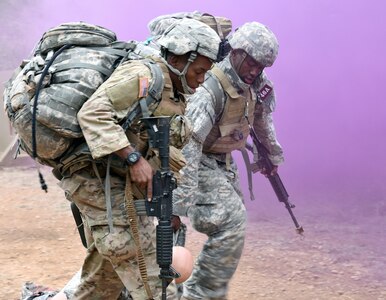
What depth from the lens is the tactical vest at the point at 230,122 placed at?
3801 millimetres

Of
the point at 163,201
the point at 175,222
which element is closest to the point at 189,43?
the point at 163,201

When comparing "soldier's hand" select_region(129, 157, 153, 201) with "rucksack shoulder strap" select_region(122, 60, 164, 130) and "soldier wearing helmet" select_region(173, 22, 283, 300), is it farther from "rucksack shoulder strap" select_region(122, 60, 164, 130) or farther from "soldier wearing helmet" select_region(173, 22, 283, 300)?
"soldier wearing helmet" select_region(173, 22, 283, 300)

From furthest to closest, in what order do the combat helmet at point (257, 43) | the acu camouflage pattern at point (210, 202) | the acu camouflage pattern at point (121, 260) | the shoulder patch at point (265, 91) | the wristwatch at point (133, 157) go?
the shoulder patch at point (265, 91) < the combat helmet at point (257, 43) < the acu camouflage pattern at point (210, 202) < the acu camouflage pattern at point (121, 260) < the wristwatch at point (133, 157)

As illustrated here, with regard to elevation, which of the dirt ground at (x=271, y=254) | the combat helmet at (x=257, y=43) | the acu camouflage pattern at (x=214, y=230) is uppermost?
the combat helmet at (x=257, y=43)

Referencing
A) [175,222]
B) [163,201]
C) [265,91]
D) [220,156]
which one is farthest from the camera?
[265,91]

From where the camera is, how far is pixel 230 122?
152 inches

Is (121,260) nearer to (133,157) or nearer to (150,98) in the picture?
(133,157)

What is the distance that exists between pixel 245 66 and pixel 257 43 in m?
0.15

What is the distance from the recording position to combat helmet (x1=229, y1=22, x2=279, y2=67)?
12.4 ft

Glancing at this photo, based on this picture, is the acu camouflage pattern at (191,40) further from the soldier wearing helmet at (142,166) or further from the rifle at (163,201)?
the rifle at (163,201)

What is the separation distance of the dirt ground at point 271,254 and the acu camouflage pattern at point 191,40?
2039mm

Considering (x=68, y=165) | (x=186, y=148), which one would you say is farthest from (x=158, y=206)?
(x=186, y=148)

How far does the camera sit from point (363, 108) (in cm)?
924

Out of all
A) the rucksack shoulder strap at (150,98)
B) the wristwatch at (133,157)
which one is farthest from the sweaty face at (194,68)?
the wristwatch at (133,157)
